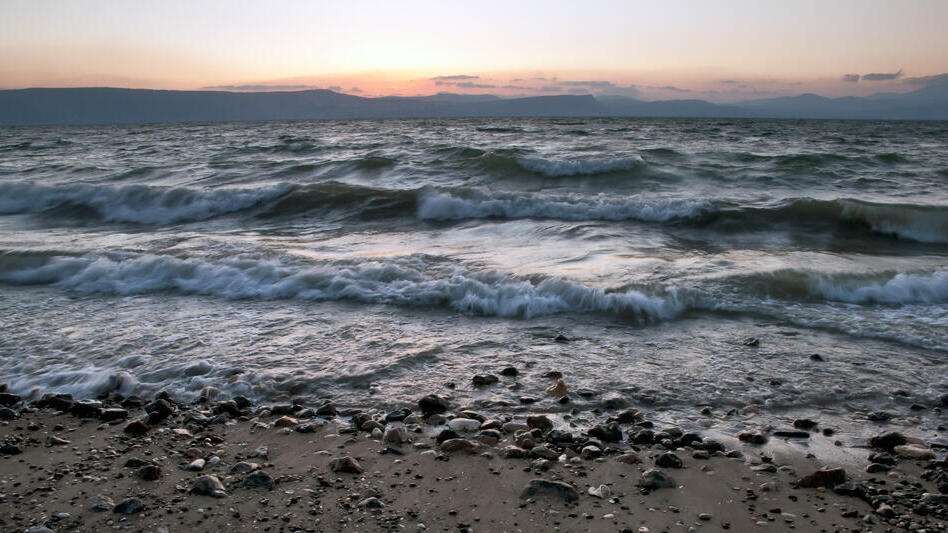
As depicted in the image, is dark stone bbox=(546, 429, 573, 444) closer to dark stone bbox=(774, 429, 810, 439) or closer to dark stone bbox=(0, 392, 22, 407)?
dark stone bbox=(774, 429, 810, 439)

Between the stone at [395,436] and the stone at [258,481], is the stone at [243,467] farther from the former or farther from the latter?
the stone at [395,436]

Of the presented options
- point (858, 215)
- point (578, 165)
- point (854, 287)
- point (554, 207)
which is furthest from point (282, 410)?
point (578, 165)

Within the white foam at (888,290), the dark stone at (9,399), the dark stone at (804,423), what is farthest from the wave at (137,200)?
the dark stone at (804,423)

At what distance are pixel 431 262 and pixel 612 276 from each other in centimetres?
234

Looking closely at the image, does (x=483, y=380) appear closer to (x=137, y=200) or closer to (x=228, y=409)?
(x=228, y=409)

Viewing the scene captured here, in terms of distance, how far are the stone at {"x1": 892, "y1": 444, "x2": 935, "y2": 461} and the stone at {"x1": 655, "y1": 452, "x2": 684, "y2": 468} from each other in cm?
124

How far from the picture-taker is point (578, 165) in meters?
16.2

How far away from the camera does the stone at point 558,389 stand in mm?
4047

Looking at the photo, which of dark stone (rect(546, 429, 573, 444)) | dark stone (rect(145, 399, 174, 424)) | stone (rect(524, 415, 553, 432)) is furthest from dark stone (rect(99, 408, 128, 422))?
dark stone (rect(546, 429, 573, 444))

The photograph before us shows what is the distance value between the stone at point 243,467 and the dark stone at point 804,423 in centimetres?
316

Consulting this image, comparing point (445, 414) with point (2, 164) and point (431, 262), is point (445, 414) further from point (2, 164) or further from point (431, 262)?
point (2, 164)

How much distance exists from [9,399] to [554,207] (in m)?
9.54

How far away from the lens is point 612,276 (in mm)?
6773

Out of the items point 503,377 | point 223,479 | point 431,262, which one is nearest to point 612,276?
point 431,262
